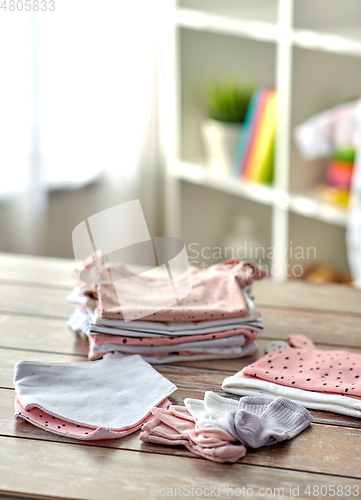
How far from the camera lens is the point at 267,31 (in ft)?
6.66

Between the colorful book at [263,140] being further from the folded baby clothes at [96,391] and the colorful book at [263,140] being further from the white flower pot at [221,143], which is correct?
the folded baby clothes at [96,391]

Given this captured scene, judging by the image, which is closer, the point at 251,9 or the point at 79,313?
the point at 79,313

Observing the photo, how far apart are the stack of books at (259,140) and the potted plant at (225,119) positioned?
0.04 m

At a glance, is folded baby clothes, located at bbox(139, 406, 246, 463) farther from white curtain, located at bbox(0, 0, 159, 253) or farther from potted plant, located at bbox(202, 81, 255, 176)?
potted plant, located at bbox(202, 81, 255, 176)

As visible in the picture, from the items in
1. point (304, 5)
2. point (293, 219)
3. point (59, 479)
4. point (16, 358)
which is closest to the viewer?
point (59, 479)

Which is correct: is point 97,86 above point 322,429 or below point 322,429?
above

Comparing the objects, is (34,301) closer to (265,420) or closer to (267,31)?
(265,420)

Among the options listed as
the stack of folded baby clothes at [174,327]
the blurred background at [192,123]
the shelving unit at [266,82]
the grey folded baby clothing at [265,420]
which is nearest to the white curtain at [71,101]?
the blurred background at [192,123]

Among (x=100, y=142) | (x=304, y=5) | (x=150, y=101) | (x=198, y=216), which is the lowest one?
(x=198, y=216)

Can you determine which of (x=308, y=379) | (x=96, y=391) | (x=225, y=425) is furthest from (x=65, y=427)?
(x=308, y=379)

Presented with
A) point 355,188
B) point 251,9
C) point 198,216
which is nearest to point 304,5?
point 251,9

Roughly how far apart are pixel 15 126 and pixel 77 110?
0.28 m

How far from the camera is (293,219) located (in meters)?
2.16

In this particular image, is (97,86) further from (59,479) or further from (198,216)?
(59,479)
